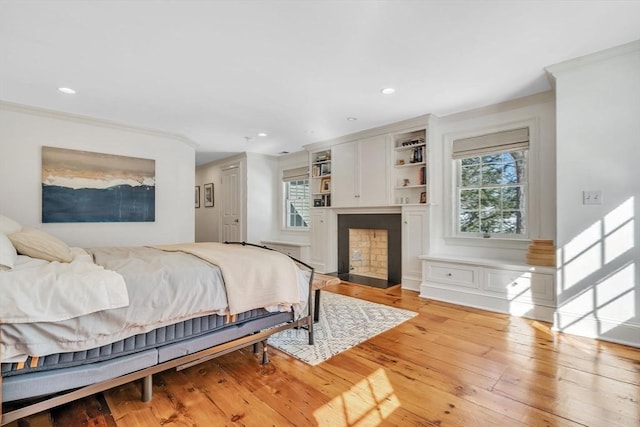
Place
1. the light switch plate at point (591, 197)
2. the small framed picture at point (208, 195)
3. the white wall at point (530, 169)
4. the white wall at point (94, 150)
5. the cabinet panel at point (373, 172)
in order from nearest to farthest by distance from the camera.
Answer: the light switch plate at point (591, 197) < the white wall at point (530, 169) < the white wall at point (94, 150) < the cabinet panel at point (373, 172) < the small framed picture at point (208, 195)

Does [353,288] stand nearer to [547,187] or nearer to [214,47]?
[547,187]

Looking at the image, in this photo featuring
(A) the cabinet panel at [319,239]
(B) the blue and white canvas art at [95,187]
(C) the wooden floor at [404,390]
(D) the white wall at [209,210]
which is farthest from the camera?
(D) the white wall at [209,210]

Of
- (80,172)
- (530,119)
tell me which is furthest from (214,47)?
(530,119)

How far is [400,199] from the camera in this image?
180 inches

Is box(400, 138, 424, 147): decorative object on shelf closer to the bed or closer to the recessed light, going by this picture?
the bed

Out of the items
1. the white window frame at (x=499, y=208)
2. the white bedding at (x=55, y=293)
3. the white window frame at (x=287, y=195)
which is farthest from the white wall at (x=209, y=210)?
the white bedding at (x=55, y=293)

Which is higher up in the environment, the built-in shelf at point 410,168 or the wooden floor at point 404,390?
the built-in shelf at point 410,168

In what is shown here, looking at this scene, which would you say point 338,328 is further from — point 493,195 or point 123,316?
point 493,195

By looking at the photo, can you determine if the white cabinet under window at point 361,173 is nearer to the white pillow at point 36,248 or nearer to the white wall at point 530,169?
the white wall at point 530,169

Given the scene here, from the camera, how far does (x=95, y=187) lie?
412 centimetres

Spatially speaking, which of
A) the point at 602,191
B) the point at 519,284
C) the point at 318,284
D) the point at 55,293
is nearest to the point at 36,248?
the point at 55,293

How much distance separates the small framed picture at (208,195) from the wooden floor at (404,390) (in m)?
5.65

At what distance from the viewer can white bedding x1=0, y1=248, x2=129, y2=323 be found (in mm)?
1319

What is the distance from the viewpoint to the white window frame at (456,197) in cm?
351
